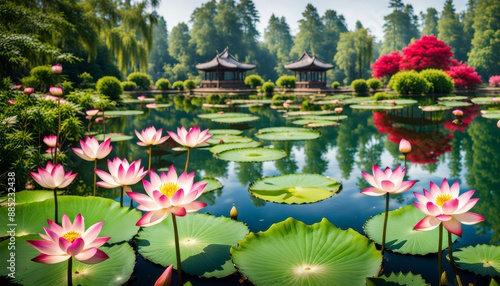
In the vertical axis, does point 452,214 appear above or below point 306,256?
above

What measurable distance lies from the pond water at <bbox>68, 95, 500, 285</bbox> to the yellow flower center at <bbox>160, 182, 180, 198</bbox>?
606 millimetres

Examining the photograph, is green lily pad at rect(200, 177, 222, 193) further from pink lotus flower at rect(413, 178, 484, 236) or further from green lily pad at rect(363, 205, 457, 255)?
pink lotus flower at rect(413, 178, 484, 236)

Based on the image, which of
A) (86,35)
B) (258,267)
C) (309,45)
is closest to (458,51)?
(309,45)

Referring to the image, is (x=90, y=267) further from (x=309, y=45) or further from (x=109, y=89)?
(x=309, y=45)

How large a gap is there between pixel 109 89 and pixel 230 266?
1374 cm

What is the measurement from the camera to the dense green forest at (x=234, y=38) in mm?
18969

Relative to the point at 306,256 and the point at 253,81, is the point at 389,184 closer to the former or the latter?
the point at 306,256

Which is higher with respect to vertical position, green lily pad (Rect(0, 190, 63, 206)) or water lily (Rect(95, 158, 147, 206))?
water lily (Rect(95, 158, 147, 206))

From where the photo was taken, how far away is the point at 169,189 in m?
1.49

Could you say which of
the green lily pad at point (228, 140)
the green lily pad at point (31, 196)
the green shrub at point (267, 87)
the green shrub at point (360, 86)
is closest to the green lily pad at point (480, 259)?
the green lily pad at point (31, 196)

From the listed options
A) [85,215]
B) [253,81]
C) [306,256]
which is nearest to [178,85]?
[253,81]

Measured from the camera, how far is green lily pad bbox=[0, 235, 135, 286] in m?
1.65

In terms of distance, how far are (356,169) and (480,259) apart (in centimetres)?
246

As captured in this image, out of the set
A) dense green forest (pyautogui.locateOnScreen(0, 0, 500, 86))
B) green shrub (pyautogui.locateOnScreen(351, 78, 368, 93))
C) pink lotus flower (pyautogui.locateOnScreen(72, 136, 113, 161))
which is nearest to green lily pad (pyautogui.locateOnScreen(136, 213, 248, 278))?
pink lotus flower (pyautogui.locateOnScreen(72, 136, 113, 161))
